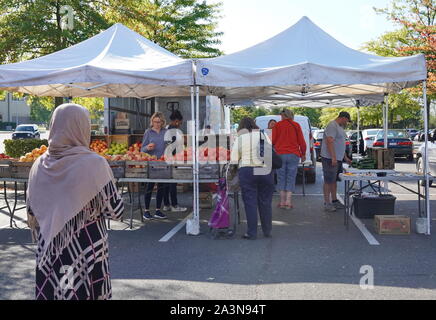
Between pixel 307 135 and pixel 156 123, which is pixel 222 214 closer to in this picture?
pixel 156 123

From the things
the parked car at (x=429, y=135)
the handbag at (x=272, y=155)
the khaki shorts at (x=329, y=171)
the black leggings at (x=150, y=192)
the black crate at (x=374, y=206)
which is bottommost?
the black crate at (x=374, y=206)

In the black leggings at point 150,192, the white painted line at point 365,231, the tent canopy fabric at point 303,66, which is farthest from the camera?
the black leggings at point 150,192

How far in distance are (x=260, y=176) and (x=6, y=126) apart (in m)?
86.8

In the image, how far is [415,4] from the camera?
30250mm

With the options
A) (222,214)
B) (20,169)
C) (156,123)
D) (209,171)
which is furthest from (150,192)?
(20,169)

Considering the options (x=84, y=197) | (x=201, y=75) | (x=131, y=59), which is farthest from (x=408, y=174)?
(x=84, y=197)

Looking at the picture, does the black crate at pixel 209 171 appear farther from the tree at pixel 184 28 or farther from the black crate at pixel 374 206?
the tree at pixel 184 28

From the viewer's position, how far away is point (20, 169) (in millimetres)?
8984

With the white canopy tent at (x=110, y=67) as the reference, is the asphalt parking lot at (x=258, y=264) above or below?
below

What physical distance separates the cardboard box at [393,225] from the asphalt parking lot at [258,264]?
14 cm

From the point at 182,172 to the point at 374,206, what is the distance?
11.9 feet

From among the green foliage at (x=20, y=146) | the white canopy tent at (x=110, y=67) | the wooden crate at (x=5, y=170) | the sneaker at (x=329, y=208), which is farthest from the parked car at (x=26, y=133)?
the sneaker at (x=329, y=208)

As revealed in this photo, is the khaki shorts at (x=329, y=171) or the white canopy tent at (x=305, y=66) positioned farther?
the khaki shorts at (x=329, y=171)

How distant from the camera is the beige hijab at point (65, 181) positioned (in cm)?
315
